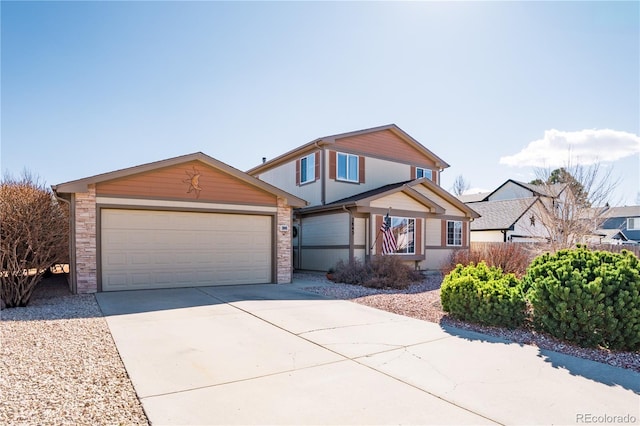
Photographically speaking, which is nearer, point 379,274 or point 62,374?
point 62,374

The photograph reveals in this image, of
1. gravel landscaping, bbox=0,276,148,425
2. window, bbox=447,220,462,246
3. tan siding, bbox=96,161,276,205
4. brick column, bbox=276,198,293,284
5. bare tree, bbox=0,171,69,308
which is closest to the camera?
gravel landscaping, bbox=0,276,148,425

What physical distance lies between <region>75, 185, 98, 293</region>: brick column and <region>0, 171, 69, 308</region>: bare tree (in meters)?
0.39

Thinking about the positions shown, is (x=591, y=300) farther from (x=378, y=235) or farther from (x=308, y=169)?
(x=308, y=169)

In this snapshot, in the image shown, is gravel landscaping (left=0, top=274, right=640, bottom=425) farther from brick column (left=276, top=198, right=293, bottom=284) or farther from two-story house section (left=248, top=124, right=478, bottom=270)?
two-story house section (left=248, top=124, right=478, bottom=270)

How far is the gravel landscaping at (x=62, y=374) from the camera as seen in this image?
3.37 meters

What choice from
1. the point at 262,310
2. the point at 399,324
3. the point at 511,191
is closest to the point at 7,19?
the point at 262,310

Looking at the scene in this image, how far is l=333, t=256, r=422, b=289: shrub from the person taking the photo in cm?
1215

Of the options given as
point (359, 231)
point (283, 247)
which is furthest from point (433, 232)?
point (283, 247)

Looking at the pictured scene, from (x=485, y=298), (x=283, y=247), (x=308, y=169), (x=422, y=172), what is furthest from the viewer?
(x=422, y=172)

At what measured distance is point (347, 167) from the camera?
1808 cm

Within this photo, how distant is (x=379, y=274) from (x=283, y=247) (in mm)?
3354

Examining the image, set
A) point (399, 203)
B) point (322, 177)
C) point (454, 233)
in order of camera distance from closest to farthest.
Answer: point (399, 203), point (322, 177), point (454, 233)

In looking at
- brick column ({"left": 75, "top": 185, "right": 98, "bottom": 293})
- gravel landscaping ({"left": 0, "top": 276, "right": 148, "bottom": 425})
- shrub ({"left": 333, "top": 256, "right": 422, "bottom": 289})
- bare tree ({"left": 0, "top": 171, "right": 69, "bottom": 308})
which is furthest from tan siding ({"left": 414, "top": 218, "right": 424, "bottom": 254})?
bare tree ({"left": 0, "top": 171, "right": 69, "bottom": 308})

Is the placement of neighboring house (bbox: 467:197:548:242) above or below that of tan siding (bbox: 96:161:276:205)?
below
